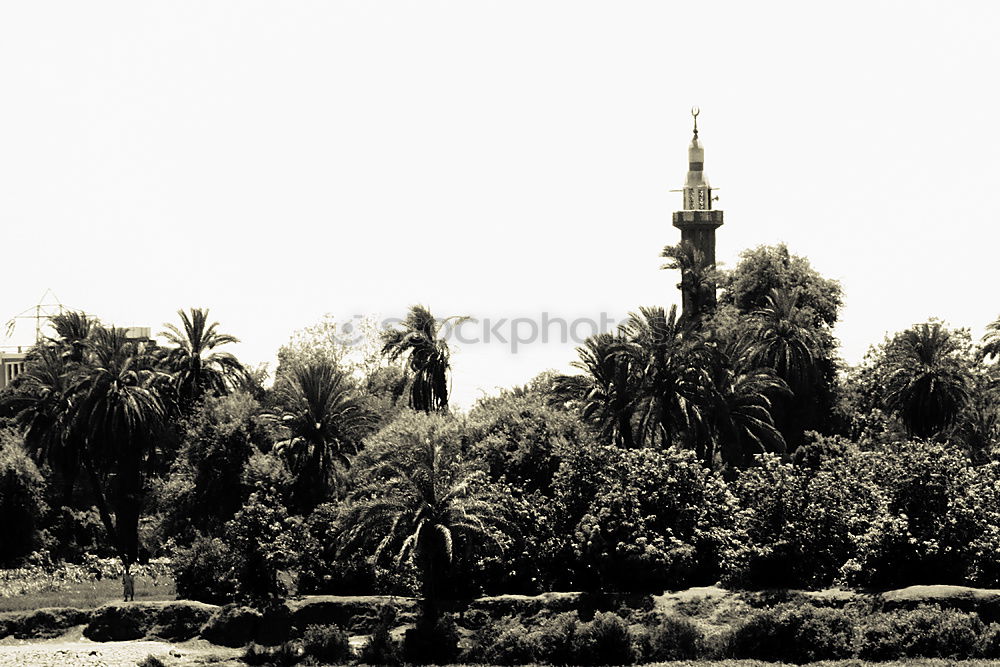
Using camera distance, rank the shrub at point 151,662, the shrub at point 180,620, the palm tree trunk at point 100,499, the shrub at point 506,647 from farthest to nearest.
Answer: the palm tree trunk at point 100,499, the shrub at point 180,620, the shrub at point 151,662, the shrub at point 506,647

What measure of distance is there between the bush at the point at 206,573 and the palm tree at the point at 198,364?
15.7 m

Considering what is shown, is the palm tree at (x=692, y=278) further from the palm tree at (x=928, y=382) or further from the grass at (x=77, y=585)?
the grass at (x=77, y=585)

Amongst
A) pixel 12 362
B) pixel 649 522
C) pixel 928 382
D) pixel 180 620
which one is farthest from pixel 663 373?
pixel 12 362

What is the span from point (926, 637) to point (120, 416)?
110ft

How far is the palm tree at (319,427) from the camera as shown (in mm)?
52375

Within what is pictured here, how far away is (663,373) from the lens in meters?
54.7

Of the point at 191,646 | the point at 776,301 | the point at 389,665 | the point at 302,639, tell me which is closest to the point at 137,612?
the point at 191,646

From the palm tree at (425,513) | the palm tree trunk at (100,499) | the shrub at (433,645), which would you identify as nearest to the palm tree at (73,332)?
the palm tree trunk at (100,499)

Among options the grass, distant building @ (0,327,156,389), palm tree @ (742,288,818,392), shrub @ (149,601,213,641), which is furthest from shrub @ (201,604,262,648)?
distant building @ (0,327,156,389)

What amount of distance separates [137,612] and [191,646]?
104 inches

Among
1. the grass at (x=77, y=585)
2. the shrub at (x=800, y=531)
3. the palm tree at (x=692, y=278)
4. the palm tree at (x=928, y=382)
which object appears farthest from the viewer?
the palm tree at (x=692, y=278)

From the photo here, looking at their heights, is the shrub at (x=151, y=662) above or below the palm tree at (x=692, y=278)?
below

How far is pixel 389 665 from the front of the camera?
1741 inches

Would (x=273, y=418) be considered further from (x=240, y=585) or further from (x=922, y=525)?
(x=922, y=525)
